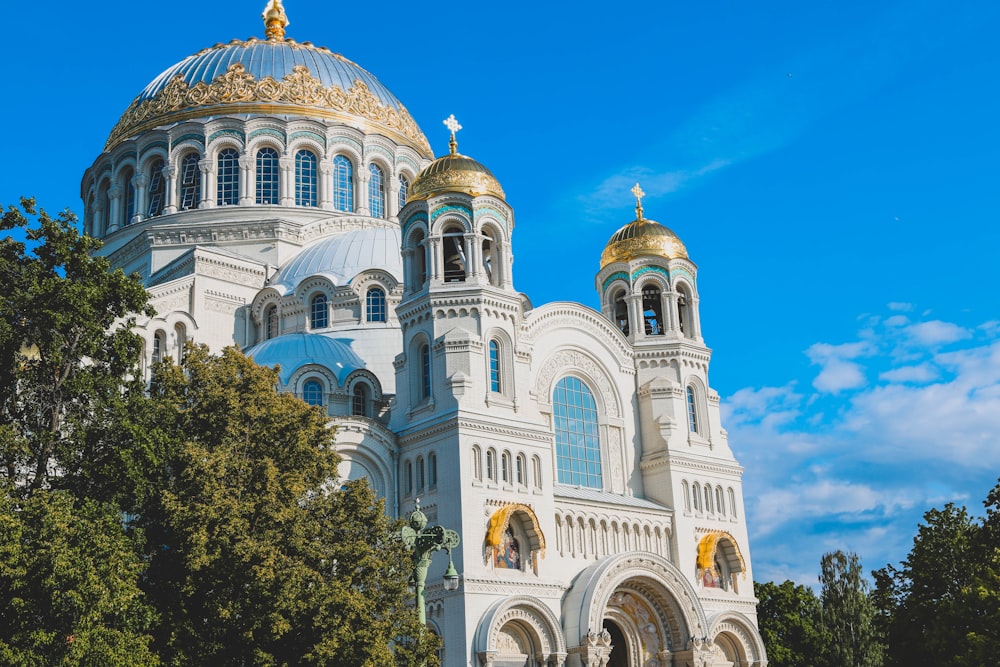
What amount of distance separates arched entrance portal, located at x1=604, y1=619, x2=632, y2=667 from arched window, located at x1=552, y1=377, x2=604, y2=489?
3.78 m

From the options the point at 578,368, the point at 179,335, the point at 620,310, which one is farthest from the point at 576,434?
the point at 179,335

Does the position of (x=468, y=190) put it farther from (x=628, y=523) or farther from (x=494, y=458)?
(x=628, y=523)

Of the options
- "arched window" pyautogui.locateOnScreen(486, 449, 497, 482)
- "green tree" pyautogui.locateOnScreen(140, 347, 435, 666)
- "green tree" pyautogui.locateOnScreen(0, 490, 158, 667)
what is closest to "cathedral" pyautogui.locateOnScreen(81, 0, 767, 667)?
"arched window" pyautogui.locateOnScreen(486, 449, 497, 482)

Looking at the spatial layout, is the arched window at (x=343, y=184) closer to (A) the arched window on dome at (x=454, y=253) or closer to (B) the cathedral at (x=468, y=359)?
(B) the cathedral at (x=468, y=359)

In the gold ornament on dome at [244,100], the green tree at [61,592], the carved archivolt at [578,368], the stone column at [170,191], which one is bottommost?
the green tree at [61,592]

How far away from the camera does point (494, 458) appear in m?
29.6

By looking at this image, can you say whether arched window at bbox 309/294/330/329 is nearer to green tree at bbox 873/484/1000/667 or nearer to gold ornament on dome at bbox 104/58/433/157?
gold ornament on dome at bbox 104/58/433/157

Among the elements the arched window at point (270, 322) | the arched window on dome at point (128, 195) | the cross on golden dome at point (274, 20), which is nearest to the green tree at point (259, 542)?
the arched window at point (270, 322)

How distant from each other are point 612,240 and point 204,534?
2021cm

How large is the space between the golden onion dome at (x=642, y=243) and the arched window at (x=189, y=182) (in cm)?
1550

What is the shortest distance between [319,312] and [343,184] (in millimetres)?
9116

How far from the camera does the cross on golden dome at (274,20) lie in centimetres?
5153

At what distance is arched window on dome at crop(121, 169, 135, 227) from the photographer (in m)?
45.0

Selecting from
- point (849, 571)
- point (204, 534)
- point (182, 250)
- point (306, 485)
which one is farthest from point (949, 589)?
point (182, 250)
